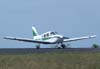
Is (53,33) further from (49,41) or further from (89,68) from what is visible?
(89,68)

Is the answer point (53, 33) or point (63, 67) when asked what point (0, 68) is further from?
point (53, 33)

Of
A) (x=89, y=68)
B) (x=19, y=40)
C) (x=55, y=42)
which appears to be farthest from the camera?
(x=19, y=40)

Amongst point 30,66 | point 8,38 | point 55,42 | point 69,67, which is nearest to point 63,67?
point 69,67

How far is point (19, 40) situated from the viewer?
69.4 meters

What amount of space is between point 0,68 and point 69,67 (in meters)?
2.42

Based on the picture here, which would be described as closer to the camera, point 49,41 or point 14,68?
point 14,68

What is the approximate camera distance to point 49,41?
65438 millimetres

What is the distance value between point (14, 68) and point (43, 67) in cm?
109

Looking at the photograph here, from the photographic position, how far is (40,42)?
2665 inches

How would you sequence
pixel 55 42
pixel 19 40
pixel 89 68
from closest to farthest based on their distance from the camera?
pixel 89 68, pixel 55 42, pixel 19 40

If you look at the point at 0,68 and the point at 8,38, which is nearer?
the point at 0,68

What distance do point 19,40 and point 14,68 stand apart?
53450mm

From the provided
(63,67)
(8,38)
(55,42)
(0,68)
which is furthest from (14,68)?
(8,38)

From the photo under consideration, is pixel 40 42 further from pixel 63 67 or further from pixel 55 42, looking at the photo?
pixel 63 67
